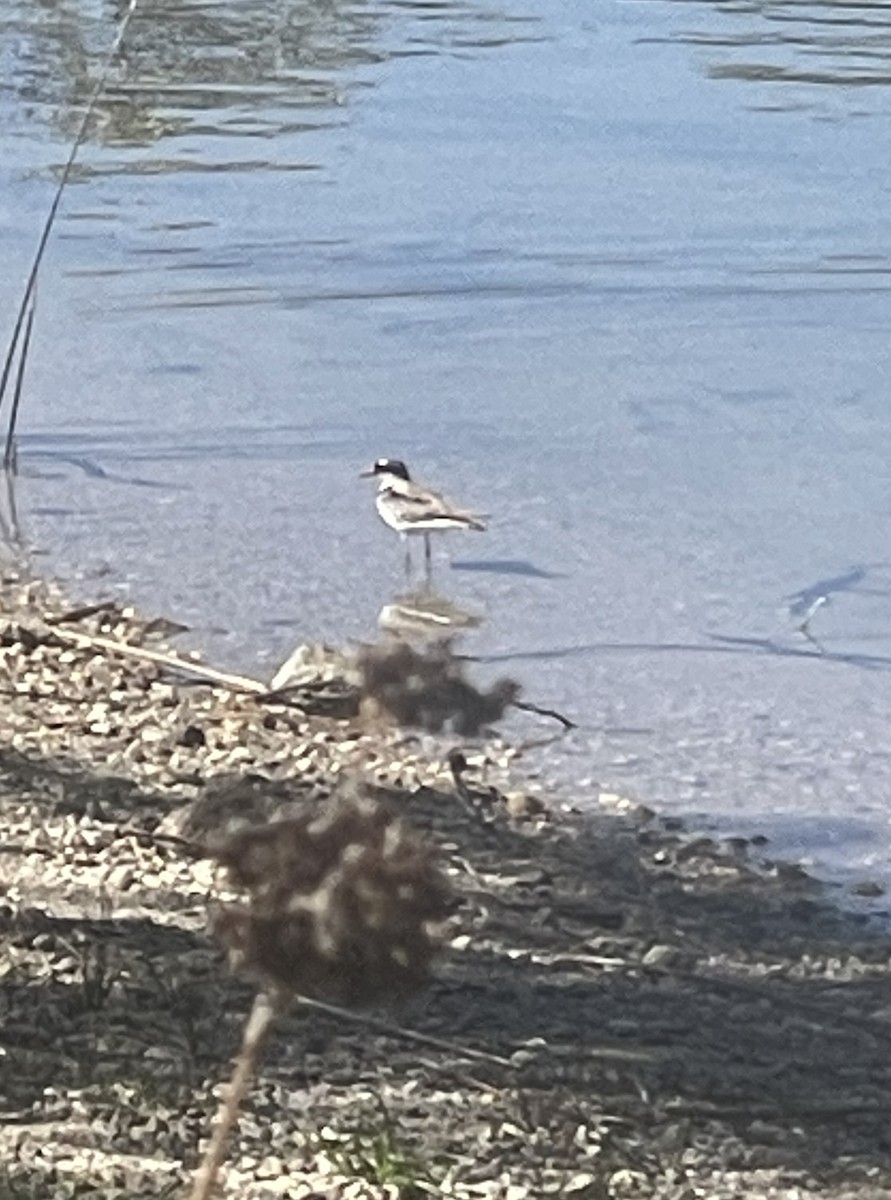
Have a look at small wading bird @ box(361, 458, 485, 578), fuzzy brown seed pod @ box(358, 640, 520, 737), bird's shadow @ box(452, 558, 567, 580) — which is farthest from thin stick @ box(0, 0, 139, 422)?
fuzzy brown seed pod @ box(358, 640, 520, 737)

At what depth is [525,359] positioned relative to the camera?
310 inches

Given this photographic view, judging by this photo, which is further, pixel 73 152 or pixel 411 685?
pixel 73 152

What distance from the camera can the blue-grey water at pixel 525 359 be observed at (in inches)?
227

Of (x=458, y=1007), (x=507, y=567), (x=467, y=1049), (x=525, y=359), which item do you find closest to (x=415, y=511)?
(x=507, y=567)

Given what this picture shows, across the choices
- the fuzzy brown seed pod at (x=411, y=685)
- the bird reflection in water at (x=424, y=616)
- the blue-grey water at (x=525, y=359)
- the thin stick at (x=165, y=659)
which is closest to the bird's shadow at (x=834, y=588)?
the blue-grey water at (x=525, y=359)

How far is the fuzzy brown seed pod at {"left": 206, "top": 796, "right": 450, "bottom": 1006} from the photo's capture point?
194 centimetres

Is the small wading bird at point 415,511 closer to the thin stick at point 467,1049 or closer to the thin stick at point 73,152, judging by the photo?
the thin stick at point 73,152

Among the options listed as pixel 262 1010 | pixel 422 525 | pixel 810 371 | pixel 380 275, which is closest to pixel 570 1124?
pixel 262 1010

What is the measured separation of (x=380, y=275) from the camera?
8602 mm

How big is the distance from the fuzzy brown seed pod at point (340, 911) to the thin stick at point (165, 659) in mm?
3349

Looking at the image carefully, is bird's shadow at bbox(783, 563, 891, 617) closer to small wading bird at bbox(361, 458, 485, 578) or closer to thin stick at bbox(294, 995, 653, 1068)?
small wading bird at bbox(361, 458, 485, 578)

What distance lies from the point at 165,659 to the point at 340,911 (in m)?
3.52

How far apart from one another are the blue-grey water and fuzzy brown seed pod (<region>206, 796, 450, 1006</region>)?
114 inches

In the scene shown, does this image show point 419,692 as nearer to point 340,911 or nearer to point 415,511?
point 340,911
